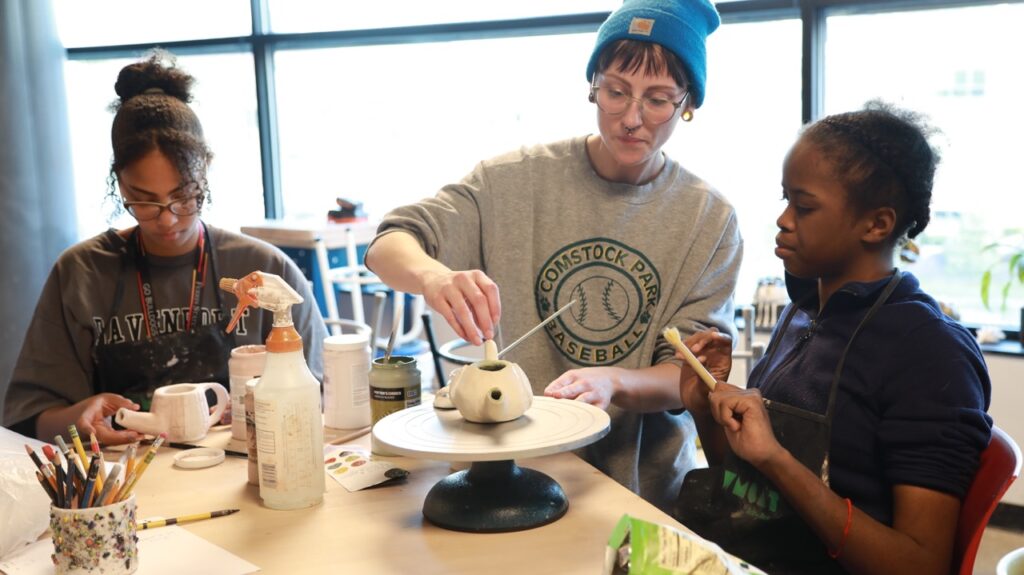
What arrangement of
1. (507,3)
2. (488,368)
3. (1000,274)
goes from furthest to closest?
(507,3) → (1000,274) → (488,368)

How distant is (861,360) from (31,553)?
3.75ft

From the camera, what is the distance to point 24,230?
473 centimetres

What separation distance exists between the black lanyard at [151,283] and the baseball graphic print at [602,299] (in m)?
0.75

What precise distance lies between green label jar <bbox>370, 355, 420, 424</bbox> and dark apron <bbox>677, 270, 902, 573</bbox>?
515 millimetres

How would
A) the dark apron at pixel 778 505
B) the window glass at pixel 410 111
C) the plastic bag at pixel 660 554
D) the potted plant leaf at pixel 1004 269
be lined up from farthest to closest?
the window glass at pixel 410 111 → the potted plant leaf at pixel 1004 269 → the dark apron at pixel 778 505 → the plastic bag at pixel 660 554

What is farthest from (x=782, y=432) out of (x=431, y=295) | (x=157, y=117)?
(x=157, y=117)

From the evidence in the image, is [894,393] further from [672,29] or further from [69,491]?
[69,491]

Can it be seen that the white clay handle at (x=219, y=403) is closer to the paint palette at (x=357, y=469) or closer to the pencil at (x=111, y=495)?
the paint palette at (x=357, y=469)

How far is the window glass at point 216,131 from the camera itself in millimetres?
5098

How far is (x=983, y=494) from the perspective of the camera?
4.03 feet

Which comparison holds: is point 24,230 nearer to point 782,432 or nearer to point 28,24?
point 28,24

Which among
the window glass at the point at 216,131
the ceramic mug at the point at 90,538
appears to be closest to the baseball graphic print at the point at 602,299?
the ceramic mug at the point at 90,538

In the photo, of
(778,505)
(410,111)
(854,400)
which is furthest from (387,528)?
(410,111)

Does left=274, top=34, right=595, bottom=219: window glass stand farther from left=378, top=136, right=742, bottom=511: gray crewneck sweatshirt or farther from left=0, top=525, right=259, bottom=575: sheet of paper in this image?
left=0, top=525, right=259, bottom=575: sheet of paper
